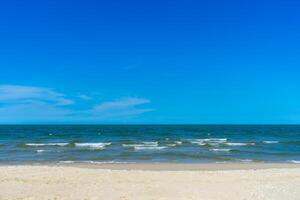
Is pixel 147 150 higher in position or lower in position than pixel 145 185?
higher

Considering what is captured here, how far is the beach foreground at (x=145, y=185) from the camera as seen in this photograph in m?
10.5

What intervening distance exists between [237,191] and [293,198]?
1578 millimetres

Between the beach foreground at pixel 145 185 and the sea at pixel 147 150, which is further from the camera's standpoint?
the sea at pixel 147 150

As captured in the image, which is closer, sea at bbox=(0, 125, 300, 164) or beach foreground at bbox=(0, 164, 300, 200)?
beach foreground at bbox=(0, 164, 300, 200)

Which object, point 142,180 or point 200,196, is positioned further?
point 142,180

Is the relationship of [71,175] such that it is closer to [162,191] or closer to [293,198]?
[162,191]

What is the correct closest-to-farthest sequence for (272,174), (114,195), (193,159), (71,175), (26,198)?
1. (26,198)
2. (114,195)
3. (71,175)
4. (272,174)
5. (193,159)

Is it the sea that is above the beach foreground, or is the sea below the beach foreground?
above

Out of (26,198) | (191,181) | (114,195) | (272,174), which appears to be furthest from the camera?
(272,174)

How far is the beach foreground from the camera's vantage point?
10.5 metres

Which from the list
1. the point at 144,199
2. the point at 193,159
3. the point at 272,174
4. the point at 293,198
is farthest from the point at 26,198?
the point at 193,159

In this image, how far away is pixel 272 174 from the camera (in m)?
15.3

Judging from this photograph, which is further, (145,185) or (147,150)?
(147,150)

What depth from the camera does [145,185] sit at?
40.2 feet
